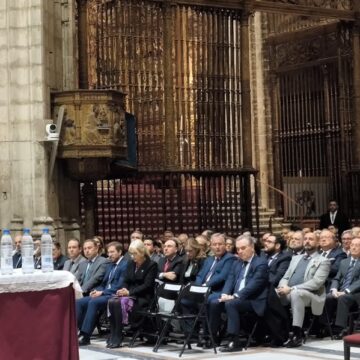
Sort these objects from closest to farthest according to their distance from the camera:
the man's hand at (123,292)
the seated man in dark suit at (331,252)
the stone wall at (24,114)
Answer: the man's hand at (123,292) → the seated man in dark suit at (331,252) → the stone wall at (24,114)

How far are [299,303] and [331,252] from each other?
1181 millimetres

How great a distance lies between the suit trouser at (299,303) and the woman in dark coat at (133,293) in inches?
66.7

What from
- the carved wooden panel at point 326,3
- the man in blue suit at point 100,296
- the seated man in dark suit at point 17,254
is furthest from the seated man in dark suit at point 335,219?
the man in blue suit at point 100,296

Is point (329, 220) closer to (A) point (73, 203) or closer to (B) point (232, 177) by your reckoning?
(B) point (232, 177)

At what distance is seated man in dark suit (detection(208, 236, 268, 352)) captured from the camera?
1052cm

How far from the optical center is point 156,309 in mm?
11320

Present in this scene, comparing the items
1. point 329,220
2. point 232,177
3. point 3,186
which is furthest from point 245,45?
point 3,186

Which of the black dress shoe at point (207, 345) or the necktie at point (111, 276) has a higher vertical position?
the necktie at point (111, 276)

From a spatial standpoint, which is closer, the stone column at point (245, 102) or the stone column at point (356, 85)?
the stone column at point (245, 102)

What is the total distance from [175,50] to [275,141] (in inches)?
240

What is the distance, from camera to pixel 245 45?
19047mm

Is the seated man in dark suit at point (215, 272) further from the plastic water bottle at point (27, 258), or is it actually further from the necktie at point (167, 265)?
the plastic water bottle at point (27, 258)

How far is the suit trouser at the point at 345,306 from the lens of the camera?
34.9ft

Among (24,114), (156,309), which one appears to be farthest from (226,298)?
(24,114)
